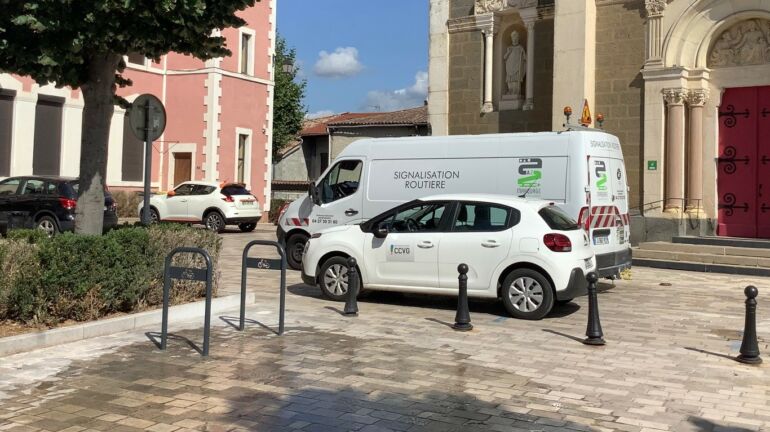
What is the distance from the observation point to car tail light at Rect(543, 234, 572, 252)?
9352 mm

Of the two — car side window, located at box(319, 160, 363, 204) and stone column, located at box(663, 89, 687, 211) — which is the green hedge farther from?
stone column, located at box(663, 89, 687, 211)

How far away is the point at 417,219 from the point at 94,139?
4348mm

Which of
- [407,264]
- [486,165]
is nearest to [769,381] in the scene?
[407,264]

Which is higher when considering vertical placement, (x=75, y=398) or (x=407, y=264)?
(x=407, y=264)

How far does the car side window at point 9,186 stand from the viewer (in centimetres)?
1842

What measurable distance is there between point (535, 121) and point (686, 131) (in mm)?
3914

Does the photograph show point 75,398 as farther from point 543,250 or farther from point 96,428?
point 543,250

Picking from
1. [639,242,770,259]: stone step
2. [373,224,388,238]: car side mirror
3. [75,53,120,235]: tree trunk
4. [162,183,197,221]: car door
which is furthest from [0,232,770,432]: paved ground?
[162,183,197,221]: car door

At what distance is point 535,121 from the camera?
2020 centimetres

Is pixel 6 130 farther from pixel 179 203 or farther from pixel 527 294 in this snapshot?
pixel 527 294

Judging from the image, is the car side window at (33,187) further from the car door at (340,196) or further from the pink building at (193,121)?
the pink building at (193,121)

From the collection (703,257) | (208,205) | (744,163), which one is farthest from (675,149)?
(208,205)

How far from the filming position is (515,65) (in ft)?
67.9

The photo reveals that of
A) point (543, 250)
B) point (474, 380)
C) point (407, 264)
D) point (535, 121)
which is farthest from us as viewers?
point (535, 121)
